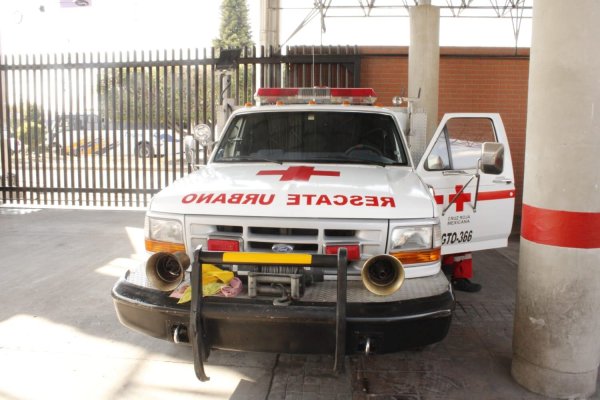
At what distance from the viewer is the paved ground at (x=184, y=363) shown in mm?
3922

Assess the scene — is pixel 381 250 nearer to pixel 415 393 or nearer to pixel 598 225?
pixel 415 393

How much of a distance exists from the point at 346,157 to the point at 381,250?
1.43m

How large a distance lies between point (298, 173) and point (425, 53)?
6740 mm

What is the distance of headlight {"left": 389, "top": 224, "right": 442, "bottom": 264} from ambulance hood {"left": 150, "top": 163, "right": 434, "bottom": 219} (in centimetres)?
9

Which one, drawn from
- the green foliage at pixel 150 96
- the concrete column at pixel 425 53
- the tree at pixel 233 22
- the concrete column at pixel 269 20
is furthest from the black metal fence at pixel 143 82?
the tree at pixel 233 22

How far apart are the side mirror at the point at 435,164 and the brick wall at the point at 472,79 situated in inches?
255

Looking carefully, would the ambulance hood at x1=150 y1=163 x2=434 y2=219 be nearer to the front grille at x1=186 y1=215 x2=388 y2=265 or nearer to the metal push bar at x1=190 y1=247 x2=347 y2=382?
the front grille at x1=186 y1=215 x2=388 y2=265

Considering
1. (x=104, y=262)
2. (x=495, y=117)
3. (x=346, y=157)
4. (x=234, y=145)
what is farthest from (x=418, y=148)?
(x=104, y=262)

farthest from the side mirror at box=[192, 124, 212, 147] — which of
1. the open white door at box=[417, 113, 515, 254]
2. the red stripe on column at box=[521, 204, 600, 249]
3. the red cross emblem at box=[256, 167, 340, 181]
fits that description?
the red stripe on column at box=[521, 204, 600, 249]

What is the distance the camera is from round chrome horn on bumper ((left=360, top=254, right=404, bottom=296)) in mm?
3184

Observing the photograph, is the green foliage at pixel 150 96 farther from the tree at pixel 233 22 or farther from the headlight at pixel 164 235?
the tree at pixel 233 22

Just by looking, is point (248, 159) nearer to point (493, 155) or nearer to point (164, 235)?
point (164, 235)

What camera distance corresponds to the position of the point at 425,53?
33.3 ft

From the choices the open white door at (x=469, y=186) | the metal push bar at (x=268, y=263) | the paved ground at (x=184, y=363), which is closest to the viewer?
the metal push bar at (x=268, y=263)
